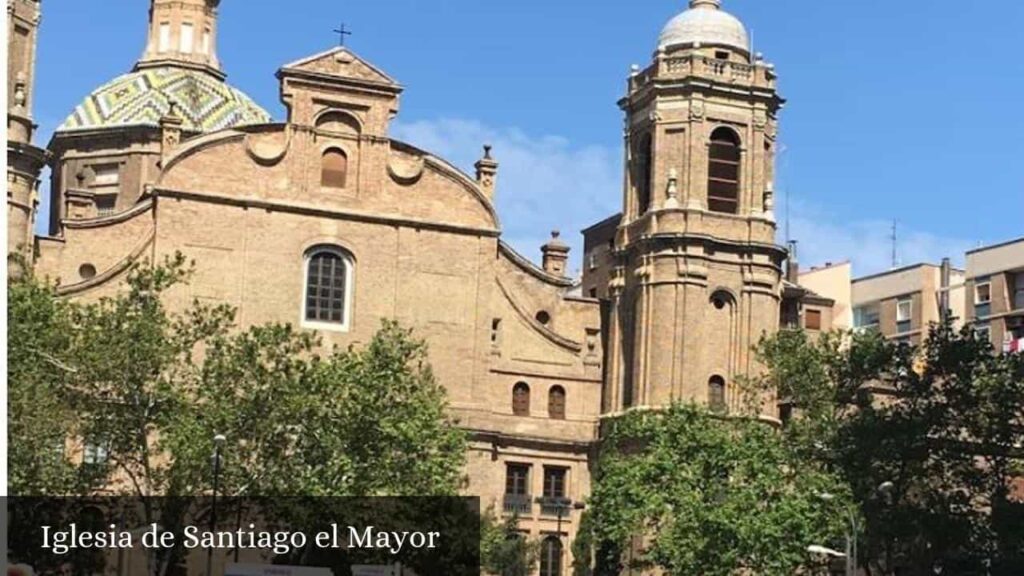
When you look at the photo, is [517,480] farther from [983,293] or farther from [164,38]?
[983,293]

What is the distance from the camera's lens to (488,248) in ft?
229

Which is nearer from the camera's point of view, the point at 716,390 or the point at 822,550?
the point at 822,550

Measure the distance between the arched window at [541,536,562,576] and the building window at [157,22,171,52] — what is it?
105 feet

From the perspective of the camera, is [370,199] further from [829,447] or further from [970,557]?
[970,557]

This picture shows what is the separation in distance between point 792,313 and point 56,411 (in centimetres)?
3905

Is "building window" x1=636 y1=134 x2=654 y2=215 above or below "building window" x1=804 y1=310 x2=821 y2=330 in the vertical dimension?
above

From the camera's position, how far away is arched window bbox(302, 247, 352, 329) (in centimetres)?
6794

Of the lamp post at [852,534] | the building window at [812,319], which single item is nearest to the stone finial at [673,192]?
the lamp post at [852,534]

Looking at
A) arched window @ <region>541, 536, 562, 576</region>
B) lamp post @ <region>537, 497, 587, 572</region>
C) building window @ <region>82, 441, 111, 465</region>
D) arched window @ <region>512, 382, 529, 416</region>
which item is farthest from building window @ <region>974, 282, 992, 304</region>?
building window @ <region>82, 441, 111, 465</region>

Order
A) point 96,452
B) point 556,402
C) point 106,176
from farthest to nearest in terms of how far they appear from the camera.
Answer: point 106,176 < point 556,402 < point 96,452

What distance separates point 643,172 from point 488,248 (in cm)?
685

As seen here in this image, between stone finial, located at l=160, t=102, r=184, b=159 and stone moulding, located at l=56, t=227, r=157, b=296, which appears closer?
stone moulding, located at l=56, t=227, r=157, b=296

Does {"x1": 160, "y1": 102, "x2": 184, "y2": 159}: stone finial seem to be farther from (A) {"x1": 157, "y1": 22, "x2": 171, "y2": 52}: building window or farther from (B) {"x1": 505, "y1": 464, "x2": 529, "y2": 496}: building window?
(B) {"x1": 505, "y1": 464, "x2": 529, "y2": 496}: building window

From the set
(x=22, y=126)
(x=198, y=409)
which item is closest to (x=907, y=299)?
(x=22, y=126)
